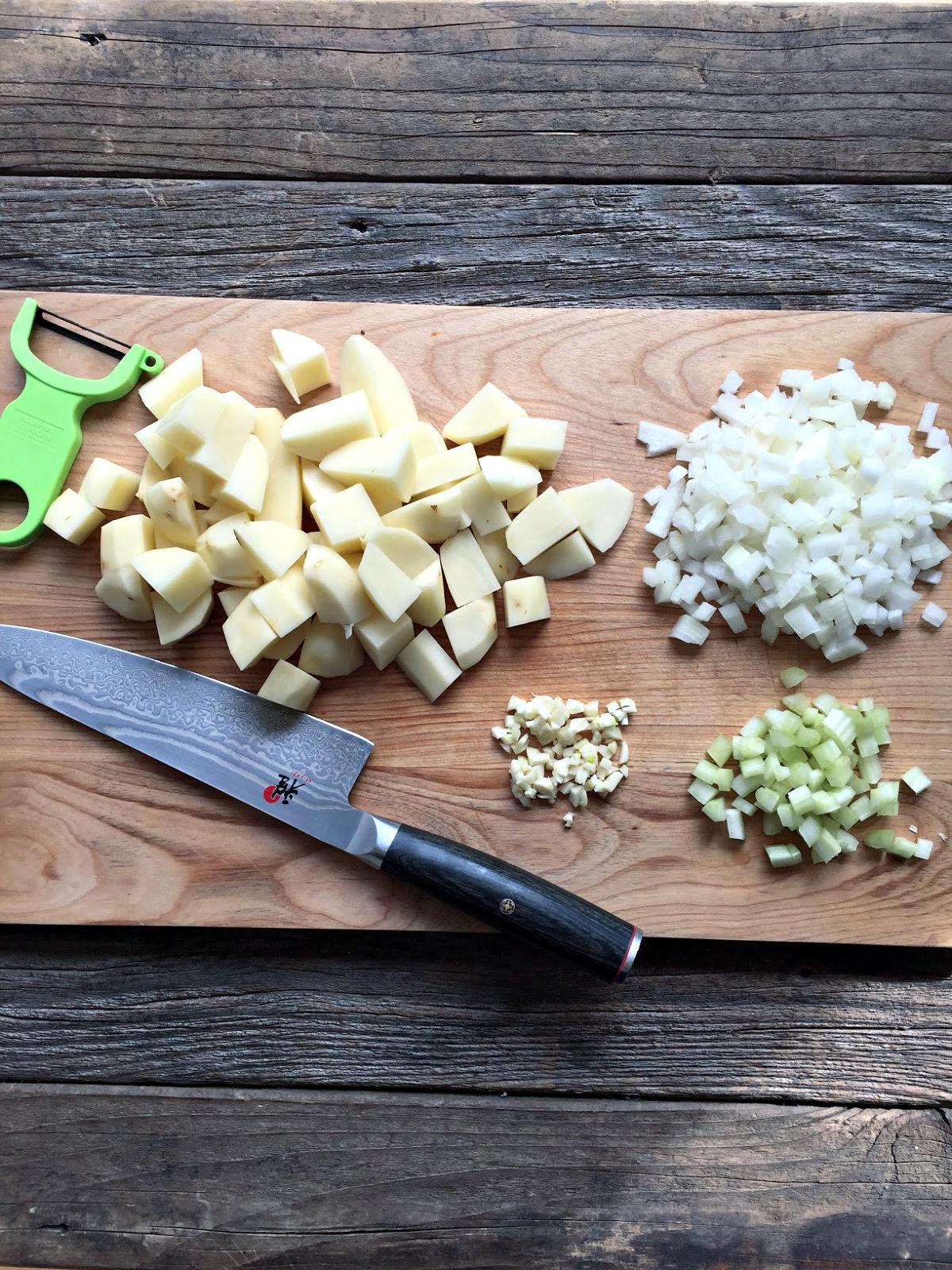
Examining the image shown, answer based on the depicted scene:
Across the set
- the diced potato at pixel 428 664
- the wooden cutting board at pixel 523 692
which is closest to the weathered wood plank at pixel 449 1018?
the wooden cutting board at pixel 523 692

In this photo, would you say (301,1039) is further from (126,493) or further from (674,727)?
(126,493)

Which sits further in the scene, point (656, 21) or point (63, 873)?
point (656, 21)

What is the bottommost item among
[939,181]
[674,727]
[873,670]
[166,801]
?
[166,801]

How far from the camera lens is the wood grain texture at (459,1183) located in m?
1.62

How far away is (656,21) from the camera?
175 cm

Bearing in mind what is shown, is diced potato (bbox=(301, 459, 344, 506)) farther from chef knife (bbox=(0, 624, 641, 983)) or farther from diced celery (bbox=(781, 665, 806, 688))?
diced celery (bbox=(781, 665, 806, 688))

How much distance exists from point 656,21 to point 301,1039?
2.37 m

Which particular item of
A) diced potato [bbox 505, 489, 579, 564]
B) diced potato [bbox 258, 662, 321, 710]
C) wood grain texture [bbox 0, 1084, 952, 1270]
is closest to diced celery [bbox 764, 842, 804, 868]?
wood grain texture [bbox 0, 1084, 952, 1270]

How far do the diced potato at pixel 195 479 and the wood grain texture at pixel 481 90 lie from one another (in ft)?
2.37

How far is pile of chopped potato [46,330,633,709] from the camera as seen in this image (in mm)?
1497

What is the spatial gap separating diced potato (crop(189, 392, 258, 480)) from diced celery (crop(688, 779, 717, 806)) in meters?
1.12

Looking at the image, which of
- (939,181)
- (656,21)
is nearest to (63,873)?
(656,21)

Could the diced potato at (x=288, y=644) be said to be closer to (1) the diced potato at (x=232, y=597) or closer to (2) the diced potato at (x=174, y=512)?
(1) the diced potato at (x=232, y=597)

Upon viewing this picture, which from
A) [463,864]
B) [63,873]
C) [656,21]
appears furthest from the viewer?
[656,21]
